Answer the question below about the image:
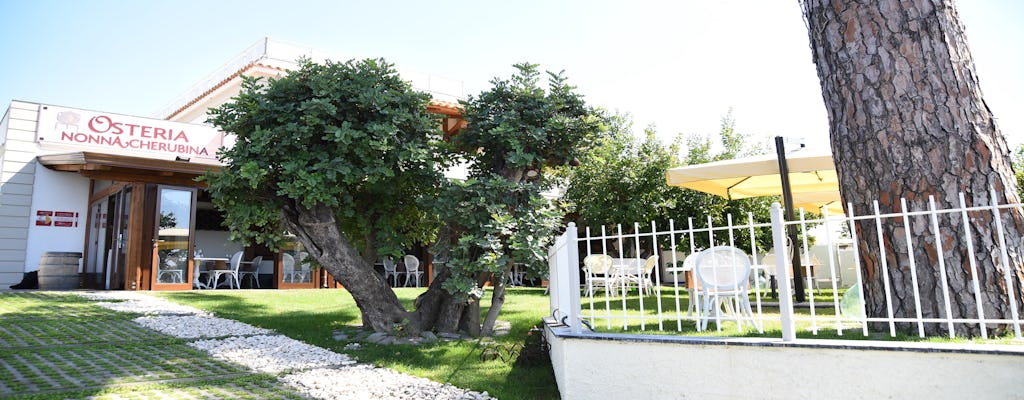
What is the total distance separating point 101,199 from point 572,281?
1305cm

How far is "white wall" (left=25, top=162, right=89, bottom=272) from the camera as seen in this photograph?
12.3 m

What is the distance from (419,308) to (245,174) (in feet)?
8.54

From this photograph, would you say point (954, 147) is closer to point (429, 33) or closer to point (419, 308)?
point (419, 308)

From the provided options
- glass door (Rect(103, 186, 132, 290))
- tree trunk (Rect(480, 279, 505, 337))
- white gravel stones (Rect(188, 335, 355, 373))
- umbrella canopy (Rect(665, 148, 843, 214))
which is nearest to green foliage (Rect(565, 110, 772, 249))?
umbrella canopy (Rect(665, 148, 843, 214))

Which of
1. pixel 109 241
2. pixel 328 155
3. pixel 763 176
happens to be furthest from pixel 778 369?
pixel 109 241

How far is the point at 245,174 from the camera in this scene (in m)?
5.73

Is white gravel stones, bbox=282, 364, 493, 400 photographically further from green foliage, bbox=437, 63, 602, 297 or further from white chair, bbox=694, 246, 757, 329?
white chair, bbox=694, 246, 757, 329

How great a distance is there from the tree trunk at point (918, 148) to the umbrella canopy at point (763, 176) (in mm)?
2310

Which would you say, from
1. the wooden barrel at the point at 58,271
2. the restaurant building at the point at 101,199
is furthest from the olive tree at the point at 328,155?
the wooden barrel at the point at 58,271

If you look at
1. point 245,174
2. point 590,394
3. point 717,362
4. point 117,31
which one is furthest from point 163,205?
point 717,362

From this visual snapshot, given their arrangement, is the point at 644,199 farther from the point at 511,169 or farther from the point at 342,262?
the point at 342,262

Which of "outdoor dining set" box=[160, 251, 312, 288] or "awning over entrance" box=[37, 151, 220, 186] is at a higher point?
"awning over entrance" box=[37, 151, 220, 186]

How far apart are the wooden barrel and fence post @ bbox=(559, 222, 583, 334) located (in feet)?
39.5

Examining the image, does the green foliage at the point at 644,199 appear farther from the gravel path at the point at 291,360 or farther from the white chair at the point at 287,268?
the gravel path at the point at 291,360
